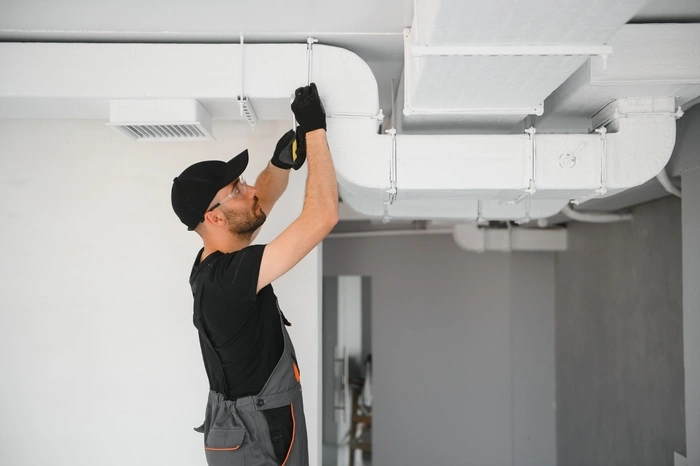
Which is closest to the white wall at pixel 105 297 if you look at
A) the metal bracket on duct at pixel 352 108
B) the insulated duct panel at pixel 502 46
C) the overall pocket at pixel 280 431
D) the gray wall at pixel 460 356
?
the metal bracket on duct at pixel 352 108

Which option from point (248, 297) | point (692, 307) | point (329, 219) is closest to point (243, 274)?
point (248, 297)

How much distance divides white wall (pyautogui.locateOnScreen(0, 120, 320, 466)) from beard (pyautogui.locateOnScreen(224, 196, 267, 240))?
0.46 meters

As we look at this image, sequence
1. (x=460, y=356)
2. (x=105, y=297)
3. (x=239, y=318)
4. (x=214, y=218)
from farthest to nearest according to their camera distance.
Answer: (x=460, y=356)
(x=105, y=297)
(x=214, y=218)
(x=239, y=318)

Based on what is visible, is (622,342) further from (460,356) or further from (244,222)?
(244,222)

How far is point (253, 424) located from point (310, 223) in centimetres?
64

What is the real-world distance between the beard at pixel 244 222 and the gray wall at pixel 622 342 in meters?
2.33

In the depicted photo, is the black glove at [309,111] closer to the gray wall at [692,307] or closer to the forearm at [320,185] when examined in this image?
the forearm at [320,185]

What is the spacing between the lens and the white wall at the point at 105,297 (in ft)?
7.54

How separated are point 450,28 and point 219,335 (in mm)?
1045

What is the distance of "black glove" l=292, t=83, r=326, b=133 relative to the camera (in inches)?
66.7

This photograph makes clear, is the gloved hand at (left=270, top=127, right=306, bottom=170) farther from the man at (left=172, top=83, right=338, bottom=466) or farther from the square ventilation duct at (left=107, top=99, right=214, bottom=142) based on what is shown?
the square ventilation duct at (left=107, top=99, right=214, bottom=142)

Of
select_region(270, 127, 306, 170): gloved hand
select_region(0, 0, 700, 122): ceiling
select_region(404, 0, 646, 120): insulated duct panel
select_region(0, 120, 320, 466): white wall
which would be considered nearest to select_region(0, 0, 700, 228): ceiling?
select_region(0, 0, 700, 122): ceiling

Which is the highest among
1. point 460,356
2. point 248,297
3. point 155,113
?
point 155,113

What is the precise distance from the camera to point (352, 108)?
1.84 m
